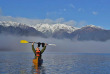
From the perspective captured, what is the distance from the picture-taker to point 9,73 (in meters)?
40.6

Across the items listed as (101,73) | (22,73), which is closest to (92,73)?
(101,73)

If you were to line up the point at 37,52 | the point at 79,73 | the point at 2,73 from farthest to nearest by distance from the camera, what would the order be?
the point at 37,52, the point at 79,73, the point at 2,73

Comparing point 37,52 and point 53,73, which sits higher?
point 37,52

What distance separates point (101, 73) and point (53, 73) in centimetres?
1226

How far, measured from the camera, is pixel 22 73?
4119 cm

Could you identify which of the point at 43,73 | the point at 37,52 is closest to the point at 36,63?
the point at 37,52

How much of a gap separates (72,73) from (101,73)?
7504 millimetres

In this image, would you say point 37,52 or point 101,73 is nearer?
point 101,73

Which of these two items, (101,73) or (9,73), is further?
(101,73)

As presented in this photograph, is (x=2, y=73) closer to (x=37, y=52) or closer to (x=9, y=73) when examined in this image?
(x=9, y=73)

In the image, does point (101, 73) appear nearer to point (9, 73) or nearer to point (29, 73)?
point (29, 73)

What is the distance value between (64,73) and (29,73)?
8428mm

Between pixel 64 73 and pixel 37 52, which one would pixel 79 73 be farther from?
pixel 37 52

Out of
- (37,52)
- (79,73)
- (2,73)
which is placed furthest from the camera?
(37,52)
